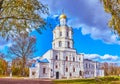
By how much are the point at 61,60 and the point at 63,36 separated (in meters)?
7.32

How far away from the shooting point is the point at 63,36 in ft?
258

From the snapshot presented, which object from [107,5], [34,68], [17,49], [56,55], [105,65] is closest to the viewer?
[107,5]

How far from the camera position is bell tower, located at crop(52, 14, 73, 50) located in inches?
3081

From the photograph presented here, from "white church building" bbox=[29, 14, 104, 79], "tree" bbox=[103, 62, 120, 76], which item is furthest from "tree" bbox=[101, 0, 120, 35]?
"tree" bbox=[103, 62, 120, 76]

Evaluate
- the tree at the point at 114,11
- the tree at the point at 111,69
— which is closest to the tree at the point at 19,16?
the tree at the point at 114,11

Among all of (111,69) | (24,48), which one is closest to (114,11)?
(24,48)

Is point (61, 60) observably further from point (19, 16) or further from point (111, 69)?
point (19, 16)

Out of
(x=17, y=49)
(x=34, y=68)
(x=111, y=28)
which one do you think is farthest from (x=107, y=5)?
(x=34, y=68)

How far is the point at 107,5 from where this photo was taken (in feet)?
57.4

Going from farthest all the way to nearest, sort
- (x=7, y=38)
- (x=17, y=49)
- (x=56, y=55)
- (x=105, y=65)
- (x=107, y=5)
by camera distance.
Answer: (x=105, y=65) → (x=56, y=55) → (x=17, y=49) → (x=7, y=38) → (x=107, y=5)

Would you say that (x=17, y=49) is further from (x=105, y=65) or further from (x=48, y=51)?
(x=105, y=65)

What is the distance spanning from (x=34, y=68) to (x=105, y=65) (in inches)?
1926

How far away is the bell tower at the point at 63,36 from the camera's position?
257 ft

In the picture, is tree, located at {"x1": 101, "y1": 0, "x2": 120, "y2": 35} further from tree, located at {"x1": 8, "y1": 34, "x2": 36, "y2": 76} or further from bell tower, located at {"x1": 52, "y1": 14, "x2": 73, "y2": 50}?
bell tower, located at {"x1": 52, "y1": 14, "x2": 73, "y2": 50}
